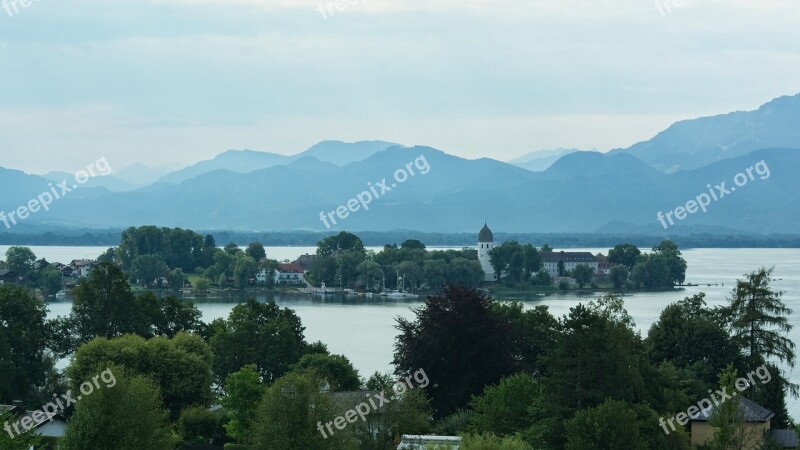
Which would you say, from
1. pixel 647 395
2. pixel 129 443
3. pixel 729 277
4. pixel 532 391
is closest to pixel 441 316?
pixel 532 391

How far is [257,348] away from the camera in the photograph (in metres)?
32.0

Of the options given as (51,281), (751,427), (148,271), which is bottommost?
(751,427)

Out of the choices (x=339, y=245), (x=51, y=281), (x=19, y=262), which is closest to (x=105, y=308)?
(x=51, y=281)

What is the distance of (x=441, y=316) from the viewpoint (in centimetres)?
2658

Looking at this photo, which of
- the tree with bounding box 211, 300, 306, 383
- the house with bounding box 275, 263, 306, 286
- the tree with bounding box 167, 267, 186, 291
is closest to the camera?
the tree with bounding box 211, 300, 306, 383

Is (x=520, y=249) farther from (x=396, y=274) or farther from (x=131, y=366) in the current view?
(x=131, y=366)

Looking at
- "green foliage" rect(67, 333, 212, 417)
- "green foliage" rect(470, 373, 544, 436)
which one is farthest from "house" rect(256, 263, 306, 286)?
"green foliage" rect(470, 373, 544, 436)

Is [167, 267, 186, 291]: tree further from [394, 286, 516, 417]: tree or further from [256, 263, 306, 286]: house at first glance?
[394, 286, 516, 417]: tree

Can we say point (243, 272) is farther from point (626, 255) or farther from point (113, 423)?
point (113, 423)

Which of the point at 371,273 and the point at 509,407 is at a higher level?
the point at 371,273

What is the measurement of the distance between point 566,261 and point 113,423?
88.7 meters

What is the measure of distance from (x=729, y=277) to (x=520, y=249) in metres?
16.8
